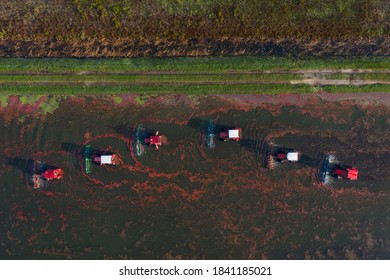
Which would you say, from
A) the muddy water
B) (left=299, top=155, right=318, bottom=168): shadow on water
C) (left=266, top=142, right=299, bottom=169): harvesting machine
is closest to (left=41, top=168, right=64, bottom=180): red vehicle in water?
the muddy water

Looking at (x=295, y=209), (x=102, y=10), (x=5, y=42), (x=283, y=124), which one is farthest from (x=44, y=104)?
(x=295, y=209)

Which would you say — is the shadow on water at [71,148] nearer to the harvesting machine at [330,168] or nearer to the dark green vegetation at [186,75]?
the dark green vegetation at [186,75]

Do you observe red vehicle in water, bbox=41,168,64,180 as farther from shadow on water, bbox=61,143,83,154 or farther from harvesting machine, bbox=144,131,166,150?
harvesting machine, bbox=144,131,166,150

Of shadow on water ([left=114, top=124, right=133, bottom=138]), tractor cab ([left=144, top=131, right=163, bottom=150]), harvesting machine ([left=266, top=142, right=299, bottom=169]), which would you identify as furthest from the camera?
shadow on water ([left=114, top=124, right=133, bottom=138])

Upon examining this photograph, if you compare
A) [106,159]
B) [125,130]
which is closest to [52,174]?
[106,159]

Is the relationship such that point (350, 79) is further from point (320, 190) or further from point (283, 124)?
point (320, 190)

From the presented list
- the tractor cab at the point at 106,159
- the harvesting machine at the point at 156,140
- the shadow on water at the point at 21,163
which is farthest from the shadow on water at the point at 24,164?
the harvesting machine at the point at 156,140
